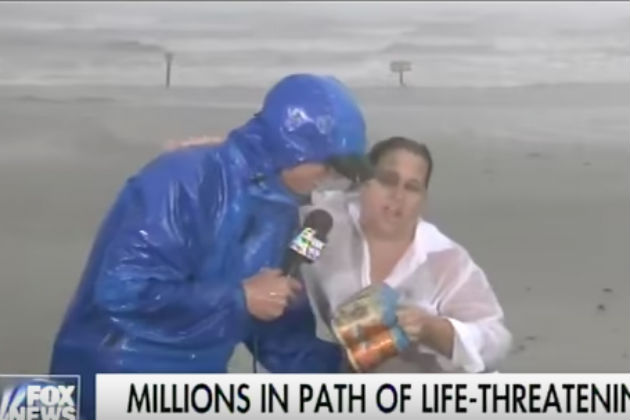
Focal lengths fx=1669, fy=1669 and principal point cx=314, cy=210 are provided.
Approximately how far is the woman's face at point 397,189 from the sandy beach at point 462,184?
37 millimetres

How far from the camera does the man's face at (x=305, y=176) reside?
3748 mm

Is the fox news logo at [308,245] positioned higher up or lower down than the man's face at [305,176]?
lower down

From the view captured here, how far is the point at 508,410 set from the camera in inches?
149

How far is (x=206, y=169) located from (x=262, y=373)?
1.58ft

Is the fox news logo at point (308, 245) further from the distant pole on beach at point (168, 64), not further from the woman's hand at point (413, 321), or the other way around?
the distant pole on beach at point (168, 64)

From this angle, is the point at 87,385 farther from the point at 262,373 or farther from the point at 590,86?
the point at 590,86

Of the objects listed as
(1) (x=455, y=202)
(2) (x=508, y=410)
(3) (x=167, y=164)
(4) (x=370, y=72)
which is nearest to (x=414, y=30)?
(4) (x=370, y=72)

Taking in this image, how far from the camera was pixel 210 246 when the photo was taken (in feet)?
12.3

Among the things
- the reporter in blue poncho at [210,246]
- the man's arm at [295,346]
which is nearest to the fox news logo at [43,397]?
the reporter in blue poncho at [210,246]

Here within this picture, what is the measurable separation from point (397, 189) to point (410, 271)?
0.62ft

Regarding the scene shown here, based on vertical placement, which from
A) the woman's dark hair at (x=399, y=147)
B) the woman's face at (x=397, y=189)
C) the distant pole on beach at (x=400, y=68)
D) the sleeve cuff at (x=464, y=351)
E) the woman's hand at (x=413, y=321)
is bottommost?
the sleeve cuff at (x=464, y=351)

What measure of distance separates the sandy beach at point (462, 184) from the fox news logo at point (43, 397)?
0.14 ft

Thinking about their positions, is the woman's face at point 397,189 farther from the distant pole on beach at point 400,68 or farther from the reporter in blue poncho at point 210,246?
the distant pole on beach at point 400,68

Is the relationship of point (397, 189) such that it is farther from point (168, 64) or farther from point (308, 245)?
point (168, 64)
